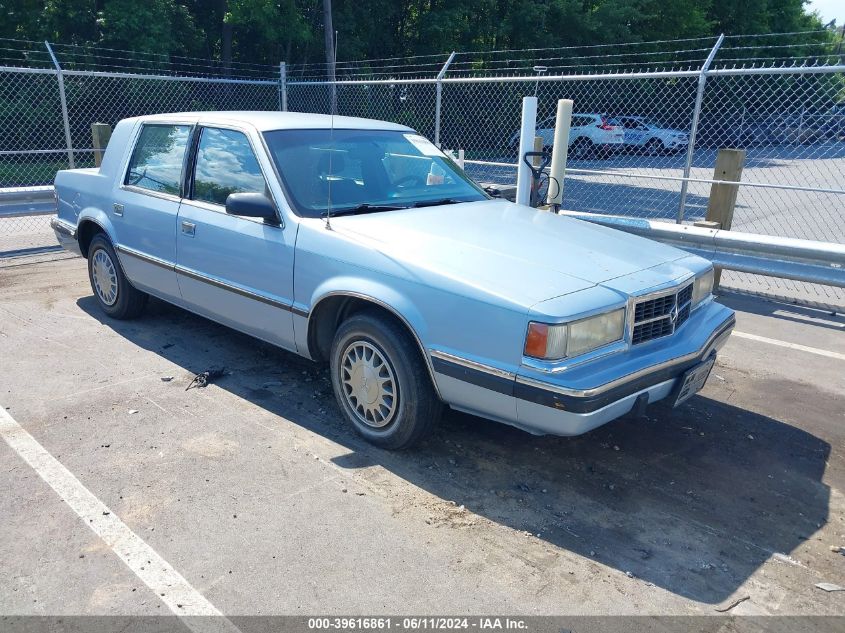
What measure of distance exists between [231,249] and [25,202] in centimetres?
590

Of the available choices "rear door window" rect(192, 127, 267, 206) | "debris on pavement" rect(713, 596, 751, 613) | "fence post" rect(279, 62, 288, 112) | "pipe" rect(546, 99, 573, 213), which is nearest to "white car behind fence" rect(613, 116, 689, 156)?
"fence post" rect(279, 62, 288, 112)

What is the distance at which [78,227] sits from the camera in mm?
6207

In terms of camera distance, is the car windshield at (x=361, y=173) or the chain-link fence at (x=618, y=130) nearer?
the car windshield at (x=361, y=173)

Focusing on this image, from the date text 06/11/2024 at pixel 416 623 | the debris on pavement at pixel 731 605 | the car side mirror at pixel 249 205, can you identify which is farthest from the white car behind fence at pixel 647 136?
the date text 06/11/2024 at pixel 416 623

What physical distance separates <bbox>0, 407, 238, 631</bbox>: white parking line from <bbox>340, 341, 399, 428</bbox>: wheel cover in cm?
136

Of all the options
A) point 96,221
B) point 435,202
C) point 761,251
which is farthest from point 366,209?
point 761,251

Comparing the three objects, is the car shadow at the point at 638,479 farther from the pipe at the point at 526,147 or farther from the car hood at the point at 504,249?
the pipe at the point at 526,147

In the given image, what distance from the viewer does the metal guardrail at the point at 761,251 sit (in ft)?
20.4

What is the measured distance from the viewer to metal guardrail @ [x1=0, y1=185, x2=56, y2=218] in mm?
8812

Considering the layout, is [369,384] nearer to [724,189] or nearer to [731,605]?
[731,605]

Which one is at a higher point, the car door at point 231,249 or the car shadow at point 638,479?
the car door at point 231,249

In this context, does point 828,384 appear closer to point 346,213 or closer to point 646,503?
point 646,503

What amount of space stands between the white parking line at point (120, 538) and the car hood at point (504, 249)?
1749 mm

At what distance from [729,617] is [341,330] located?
2.35 meters
